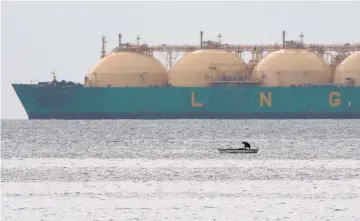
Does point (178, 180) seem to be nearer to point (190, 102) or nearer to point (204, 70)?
point (190, 102)

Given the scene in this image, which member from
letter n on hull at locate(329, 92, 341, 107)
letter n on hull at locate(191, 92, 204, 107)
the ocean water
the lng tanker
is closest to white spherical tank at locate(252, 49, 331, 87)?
the lng tanker

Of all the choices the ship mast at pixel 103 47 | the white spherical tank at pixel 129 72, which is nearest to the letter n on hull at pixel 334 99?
the white spherical tank at pixel 129 72

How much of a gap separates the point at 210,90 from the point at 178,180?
5850 cm

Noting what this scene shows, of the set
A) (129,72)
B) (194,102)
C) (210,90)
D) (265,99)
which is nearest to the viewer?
(210,90)

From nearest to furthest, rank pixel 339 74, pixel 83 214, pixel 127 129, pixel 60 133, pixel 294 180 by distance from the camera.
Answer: pixel 83 214
pixel 294 180
pixel 60 133
pixel 127 129
pixel 339 74

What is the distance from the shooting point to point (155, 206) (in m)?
35.5

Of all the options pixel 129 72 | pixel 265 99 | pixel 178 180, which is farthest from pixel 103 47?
pixel 178 180

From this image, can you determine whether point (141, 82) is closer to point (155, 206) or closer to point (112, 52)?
point (112, 52)

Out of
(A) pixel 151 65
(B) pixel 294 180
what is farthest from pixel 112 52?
(B) pixel 294 180

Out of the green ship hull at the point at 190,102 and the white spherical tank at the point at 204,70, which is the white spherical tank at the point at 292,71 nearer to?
the green ship hull at the point at 190,102

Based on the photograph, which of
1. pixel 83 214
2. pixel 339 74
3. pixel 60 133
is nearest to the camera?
pixel 83 214

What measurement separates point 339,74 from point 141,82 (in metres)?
15.8

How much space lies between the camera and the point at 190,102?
103m

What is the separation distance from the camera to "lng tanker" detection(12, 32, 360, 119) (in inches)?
4011
